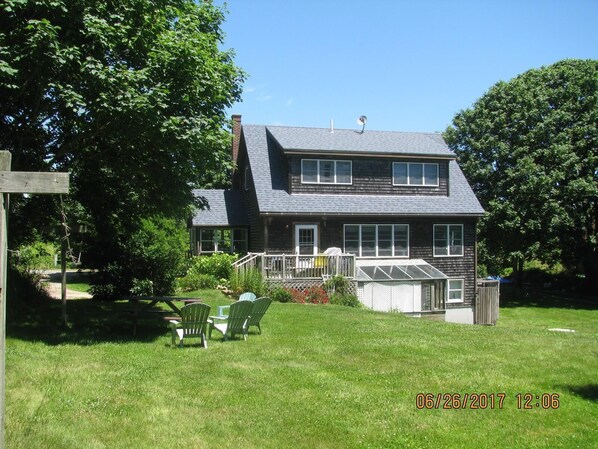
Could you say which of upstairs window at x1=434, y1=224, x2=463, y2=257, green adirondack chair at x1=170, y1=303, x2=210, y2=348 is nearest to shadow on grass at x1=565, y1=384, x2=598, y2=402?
green adirondack chair at x1=170, y1=303, x2=210, y2=348

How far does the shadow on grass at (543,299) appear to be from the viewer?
107 ft

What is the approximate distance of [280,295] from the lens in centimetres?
2138

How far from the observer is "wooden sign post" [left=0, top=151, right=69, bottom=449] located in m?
4.86

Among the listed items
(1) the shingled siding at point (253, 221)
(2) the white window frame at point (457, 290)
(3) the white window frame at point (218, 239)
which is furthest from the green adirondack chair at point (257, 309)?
(2) the white window frame at point (457, 290)

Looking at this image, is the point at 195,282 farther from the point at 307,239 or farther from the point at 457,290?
the point at 457,290

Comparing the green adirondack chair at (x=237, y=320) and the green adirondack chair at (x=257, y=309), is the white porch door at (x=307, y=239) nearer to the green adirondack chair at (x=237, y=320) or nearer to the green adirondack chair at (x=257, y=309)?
the green adirondack chair at (x=257, y=309)

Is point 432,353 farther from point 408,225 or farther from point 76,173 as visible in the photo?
point 408,225

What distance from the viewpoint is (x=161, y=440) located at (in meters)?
6.11

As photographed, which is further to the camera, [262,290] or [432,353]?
[262,290]

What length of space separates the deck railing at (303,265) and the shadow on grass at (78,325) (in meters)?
7.32

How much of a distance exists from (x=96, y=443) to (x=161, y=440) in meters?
0.67

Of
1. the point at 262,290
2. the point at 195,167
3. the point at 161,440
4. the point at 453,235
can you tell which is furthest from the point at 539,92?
the point at 161,440

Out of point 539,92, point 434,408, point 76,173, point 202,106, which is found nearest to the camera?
point 434,408

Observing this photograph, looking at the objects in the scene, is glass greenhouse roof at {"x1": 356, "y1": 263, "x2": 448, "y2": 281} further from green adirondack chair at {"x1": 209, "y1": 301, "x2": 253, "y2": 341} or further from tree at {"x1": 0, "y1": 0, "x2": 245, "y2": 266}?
green adirondack chair at {"x1": 209, "y1": 301, "x2": 253, "y2": 341}
